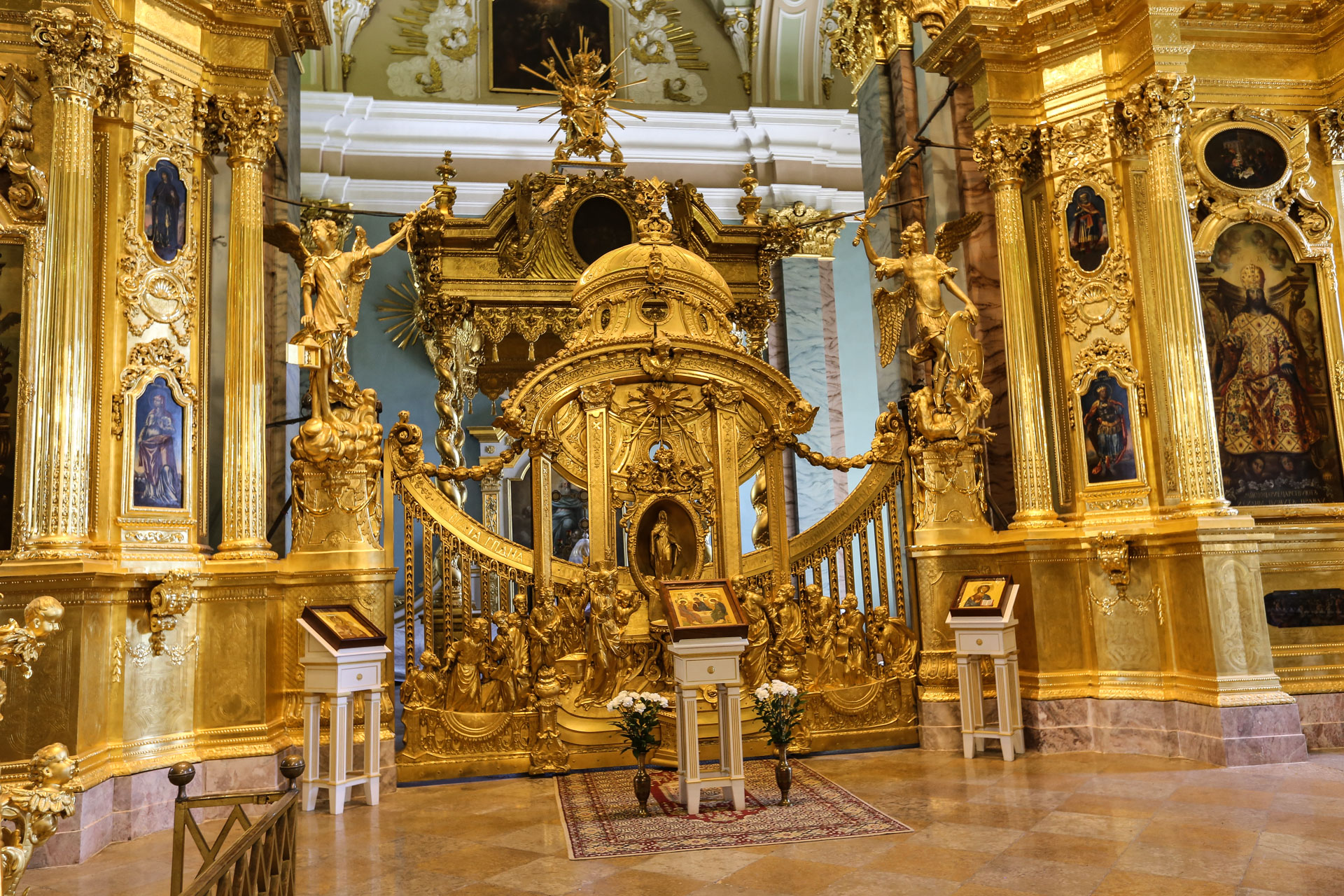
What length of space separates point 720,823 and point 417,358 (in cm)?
1352

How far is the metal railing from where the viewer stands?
330 centimetres

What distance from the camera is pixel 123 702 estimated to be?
7.20 metres

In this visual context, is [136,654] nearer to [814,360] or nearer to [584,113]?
[584,113]

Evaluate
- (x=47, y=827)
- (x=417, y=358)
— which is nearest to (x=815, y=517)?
(x=417, y=358)

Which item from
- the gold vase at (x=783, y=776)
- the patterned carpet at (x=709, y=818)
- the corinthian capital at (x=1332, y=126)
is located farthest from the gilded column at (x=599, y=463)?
the corinthian capital at (x=1332, y=126)

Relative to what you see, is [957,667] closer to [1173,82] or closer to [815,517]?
[1173,82]

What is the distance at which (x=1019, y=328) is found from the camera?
9547mm

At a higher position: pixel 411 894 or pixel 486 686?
pixel 486 686

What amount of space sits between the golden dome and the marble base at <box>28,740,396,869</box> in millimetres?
4059

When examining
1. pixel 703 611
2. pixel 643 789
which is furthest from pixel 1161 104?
pixel 643 789

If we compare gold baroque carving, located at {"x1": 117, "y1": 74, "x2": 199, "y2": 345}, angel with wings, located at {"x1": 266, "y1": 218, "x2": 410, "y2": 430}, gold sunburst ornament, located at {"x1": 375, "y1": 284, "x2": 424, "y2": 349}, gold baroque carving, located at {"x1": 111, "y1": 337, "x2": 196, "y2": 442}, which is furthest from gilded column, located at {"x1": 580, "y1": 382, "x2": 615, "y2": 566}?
gold sunburst ornament, located at {"x1": 375, "y1": 284, "x2": 424, "y2": 349}

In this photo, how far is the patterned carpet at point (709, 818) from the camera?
6.20m

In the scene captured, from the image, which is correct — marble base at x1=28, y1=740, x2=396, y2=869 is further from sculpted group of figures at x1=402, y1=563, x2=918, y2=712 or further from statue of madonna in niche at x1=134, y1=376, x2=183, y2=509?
statue of madonna in niche at x1=134, y1=376, x2=183, y2=509

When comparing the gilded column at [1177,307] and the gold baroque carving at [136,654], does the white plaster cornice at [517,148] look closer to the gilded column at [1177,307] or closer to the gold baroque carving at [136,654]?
the gilded column at [1177,307]
